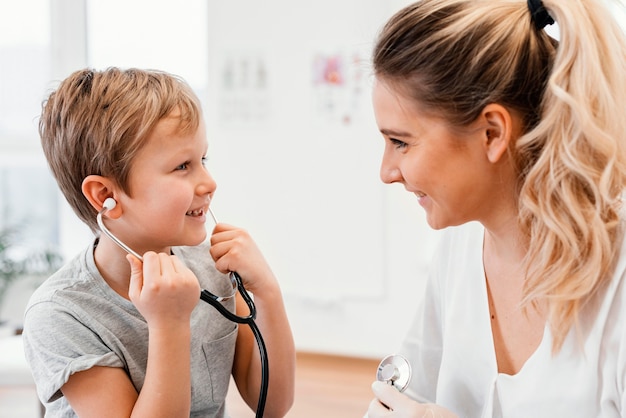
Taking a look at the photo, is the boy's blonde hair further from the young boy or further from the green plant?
the green plant

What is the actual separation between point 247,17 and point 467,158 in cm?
284

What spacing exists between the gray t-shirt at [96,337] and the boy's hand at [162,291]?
0.38ft

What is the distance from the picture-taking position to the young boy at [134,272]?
116 cm

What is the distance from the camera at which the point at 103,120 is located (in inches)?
48.3

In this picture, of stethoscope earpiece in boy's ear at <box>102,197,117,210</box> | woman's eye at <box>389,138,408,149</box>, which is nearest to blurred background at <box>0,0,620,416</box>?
woman's eye at <box>389,138,408,149</box>

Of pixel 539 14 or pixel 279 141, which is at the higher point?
pixel 539 14

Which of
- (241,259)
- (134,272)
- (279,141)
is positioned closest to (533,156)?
(241,259)

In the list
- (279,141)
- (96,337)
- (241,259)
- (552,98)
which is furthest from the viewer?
(279,141)

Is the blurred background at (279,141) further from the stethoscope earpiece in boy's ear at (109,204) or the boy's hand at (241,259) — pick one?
the stethoscope earpiece in boy's ear at (109,204)

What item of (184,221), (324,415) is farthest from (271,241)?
(184,221)

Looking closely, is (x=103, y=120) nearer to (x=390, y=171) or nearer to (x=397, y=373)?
(x=390, y=171)

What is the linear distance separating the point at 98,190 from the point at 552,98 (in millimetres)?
733

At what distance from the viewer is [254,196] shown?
12.8 feet

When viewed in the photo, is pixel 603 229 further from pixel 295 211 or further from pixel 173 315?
pixel 295 211
